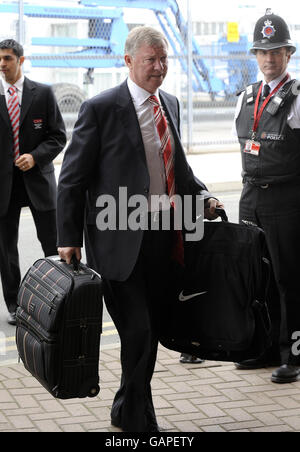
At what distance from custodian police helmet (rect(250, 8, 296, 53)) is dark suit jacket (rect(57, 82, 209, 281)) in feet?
4.16

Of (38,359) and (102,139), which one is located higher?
(102,139)

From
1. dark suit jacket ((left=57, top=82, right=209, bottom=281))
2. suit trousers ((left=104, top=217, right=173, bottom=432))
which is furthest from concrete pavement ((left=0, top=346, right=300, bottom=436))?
dark suit jacket ((left=57, top=82, right=209, bottom=281))

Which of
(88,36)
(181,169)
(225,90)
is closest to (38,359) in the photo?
(181,169)

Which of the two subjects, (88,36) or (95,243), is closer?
(95,243)

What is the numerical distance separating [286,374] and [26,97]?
2.89 m

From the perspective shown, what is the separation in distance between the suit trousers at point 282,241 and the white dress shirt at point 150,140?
1123 millimetres

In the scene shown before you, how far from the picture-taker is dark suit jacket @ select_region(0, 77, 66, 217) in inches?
263

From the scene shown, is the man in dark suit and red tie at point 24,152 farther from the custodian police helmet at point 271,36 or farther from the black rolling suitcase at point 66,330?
the black rolling suitcase at point 66,330

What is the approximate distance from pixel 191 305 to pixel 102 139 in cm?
98

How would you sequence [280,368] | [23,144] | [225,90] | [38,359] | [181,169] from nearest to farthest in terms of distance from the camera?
[38,359] → [181,169] → [280,368] → [23,144] → [225,90]

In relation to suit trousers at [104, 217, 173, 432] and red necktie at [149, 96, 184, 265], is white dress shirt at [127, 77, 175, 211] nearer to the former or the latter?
red necktie at [149, 96, 184, 265]

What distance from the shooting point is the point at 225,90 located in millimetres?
21359

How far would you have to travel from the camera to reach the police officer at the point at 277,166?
5.27m
